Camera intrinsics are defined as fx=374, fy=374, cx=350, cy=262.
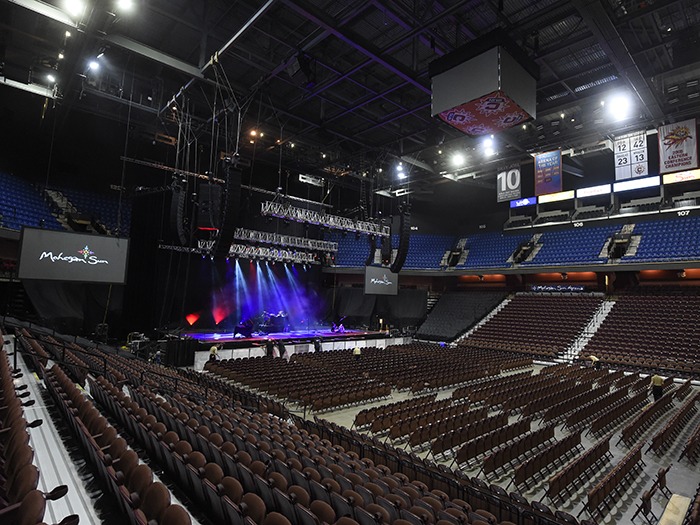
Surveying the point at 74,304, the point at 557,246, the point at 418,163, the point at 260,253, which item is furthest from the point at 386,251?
the point at 74,304

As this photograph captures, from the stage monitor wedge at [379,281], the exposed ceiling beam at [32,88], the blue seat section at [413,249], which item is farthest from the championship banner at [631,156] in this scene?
the exposed ceiling beam at [32,88]

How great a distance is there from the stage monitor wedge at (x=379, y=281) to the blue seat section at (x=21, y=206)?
15.0 meters

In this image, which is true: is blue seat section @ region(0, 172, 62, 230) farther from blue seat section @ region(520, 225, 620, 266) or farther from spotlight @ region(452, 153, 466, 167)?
blue seat section @ region(520, 225, 620, 266)

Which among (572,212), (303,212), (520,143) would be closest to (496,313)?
(572,212)

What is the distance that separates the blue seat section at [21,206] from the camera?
46.6ft

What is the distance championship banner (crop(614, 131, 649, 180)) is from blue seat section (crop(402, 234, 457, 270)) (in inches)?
660

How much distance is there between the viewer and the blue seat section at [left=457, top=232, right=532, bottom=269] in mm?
27595

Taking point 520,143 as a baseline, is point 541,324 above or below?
below

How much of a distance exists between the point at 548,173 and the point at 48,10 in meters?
17.5

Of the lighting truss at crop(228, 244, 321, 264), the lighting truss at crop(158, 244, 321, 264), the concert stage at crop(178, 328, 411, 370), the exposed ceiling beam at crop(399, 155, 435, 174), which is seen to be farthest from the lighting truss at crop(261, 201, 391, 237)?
the concert stage at crop(178, 328, 411, 370)

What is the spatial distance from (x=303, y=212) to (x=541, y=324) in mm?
16093

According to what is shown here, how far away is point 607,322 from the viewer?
828 inches

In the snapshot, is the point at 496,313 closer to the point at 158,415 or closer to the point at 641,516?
the point at 641,516

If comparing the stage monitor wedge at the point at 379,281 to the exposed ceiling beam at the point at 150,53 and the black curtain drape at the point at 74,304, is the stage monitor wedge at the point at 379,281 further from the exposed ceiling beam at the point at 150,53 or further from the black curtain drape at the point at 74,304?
the exposed ceiling beam at the point at 150,53
